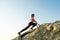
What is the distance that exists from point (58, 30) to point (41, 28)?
2495 mm

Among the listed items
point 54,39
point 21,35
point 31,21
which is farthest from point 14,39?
point 54,39

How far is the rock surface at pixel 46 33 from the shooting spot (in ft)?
95.5

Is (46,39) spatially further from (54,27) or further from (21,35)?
(21,35)

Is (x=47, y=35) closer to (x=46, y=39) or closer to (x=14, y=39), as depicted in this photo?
(x=46, y=39)

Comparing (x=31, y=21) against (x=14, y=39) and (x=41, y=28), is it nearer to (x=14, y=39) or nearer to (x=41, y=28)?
(x=41, y=28)

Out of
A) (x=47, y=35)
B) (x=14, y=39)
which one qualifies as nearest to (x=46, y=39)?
(x=47, y=35)

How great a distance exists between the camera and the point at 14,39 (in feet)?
105

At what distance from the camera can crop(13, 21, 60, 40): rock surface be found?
29109 mm

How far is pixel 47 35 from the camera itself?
29562 mm

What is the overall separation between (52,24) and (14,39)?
18.0ft

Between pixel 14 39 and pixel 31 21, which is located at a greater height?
pixel 31 21

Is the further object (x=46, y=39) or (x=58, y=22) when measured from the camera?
(x=58, y=22)

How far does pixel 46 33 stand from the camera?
29.7 metres

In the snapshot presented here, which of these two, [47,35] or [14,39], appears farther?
[14,39]
